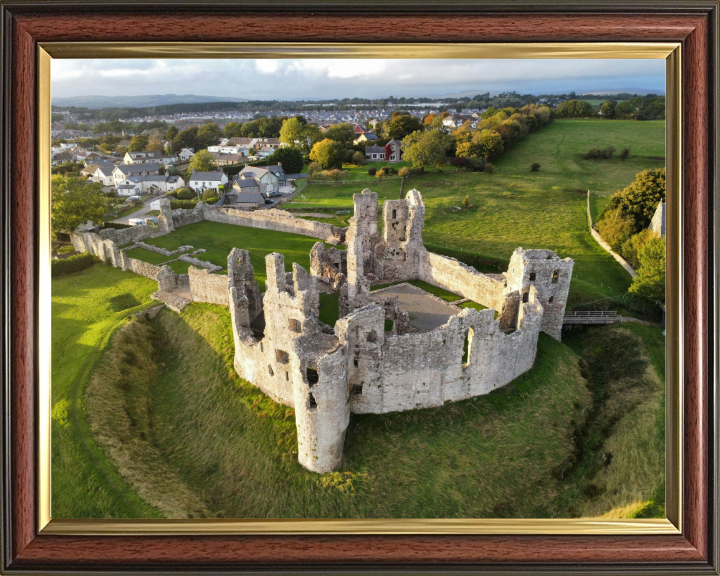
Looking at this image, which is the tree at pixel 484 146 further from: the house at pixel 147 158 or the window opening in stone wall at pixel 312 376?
the window opening in stone wall at pixel 312 376

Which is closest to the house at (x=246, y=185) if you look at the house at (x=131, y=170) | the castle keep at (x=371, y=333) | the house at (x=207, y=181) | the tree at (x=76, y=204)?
the house at (x=207, y=181)

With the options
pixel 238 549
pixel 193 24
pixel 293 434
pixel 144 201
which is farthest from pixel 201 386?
pixel 144 201

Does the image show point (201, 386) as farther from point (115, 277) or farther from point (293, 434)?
point (115, 277)

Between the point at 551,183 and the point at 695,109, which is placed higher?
the point at 551,183

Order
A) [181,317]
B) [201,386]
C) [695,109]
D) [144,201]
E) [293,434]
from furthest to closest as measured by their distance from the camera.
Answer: [144,201] < [181,317] < [201,386] < [293,434] < [695,109]

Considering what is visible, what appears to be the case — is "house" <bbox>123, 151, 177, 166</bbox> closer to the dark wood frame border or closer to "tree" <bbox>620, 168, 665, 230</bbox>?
"tree" <bbox>620, 168, 665, 230</bbox>
